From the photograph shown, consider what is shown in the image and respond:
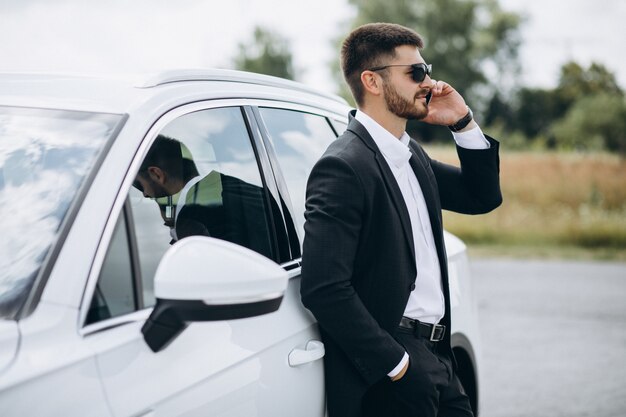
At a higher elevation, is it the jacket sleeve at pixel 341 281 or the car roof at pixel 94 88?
the car roof at pixel 94 88

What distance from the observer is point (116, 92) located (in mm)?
2016

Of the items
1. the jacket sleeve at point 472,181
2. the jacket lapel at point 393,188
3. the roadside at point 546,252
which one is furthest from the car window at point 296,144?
the roadside at point 546,252

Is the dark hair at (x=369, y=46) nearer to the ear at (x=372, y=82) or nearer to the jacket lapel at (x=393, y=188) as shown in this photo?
the ear at (x=372, y=82)

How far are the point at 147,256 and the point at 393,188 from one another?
0.97m

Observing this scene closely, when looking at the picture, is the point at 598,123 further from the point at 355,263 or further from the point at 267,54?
the point at 355,263

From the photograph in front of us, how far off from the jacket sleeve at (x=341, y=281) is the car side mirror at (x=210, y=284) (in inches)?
24.7

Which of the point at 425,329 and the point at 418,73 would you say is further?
the point at 418,73

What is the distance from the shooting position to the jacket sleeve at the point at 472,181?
3162 mm

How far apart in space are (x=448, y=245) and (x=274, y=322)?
1.49 metres

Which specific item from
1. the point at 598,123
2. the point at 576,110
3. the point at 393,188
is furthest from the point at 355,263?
the point at 576,110

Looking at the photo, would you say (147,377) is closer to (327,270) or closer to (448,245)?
(327,270)

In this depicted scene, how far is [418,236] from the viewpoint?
2.66m

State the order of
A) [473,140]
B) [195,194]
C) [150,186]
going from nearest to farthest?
[150,186]
[195,194]
[473,140]

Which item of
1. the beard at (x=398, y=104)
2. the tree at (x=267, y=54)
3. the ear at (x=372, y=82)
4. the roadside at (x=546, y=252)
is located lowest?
the roadside at (x=546, y=252)
